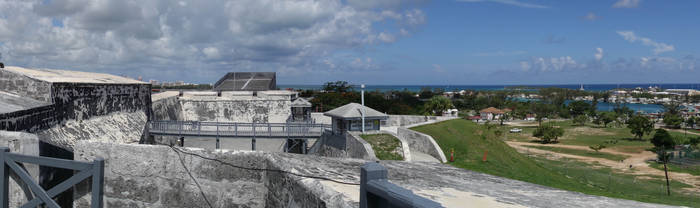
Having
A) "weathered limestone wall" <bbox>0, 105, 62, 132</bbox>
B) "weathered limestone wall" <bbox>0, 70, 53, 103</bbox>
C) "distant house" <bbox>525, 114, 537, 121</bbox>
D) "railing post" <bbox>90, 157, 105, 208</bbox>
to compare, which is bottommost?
"distant house" <bbox>525, 114, 537, 121</bbox>

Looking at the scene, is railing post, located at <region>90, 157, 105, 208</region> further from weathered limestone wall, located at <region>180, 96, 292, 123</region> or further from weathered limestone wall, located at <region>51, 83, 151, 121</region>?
weathered limestone wall, located at <region>180, 96, 292, 123</region>

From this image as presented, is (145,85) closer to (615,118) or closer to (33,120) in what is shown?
(33,120)

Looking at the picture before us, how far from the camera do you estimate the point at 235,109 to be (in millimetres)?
27453

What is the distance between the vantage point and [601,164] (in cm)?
4372

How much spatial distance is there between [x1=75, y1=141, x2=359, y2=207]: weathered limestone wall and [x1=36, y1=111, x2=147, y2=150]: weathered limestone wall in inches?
144

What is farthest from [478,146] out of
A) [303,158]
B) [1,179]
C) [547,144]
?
[547,144]

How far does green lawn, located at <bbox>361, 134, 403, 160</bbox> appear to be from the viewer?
16300mm

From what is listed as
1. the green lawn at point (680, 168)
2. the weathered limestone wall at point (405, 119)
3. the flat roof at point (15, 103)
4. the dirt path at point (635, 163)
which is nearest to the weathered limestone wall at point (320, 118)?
the weathered limestone wall at point (405, 119)

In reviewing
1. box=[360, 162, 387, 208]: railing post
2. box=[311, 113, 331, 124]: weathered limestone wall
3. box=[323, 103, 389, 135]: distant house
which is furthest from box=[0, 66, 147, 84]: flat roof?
box=[311, 113, 331, 124]: weathered limestone wall

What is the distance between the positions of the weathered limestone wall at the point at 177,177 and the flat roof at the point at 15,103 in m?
3.78

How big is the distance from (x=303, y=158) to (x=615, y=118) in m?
97.2

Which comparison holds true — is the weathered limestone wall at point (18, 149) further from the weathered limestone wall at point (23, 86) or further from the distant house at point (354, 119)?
the distant house at point (354, 119)

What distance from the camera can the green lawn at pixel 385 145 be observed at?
1630cm

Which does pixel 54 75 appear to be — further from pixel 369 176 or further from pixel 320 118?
pixel 320 118
